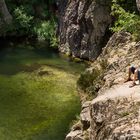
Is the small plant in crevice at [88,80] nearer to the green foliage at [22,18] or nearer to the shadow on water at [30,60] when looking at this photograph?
the shadow on water at [30,60]

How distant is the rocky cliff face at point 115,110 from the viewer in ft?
61.1

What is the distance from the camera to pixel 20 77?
140ft

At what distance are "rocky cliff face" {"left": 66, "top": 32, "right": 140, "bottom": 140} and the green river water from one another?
21.2 ft

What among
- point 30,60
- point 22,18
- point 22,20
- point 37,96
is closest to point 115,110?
point 37,96

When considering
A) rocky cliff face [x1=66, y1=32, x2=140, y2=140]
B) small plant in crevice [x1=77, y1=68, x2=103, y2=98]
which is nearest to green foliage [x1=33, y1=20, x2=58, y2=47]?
small plant in crevice [x1=77, y1=68, x2=103, y2=98]

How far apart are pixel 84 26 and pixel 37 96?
16783 millimetres

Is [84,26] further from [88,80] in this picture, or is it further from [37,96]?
[88,80]

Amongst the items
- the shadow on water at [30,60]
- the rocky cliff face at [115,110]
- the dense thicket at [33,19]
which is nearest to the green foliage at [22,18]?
the dense thicket at [33,19]

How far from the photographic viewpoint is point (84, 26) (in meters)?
51.6

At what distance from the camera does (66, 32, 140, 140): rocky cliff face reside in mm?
18625

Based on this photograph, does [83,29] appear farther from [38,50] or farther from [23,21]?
[23,21]

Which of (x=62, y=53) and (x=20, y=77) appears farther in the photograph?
(x=62, y=53)

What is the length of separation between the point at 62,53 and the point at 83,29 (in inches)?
190

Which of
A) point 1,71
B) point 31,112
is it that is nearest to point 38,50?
point 1,71
